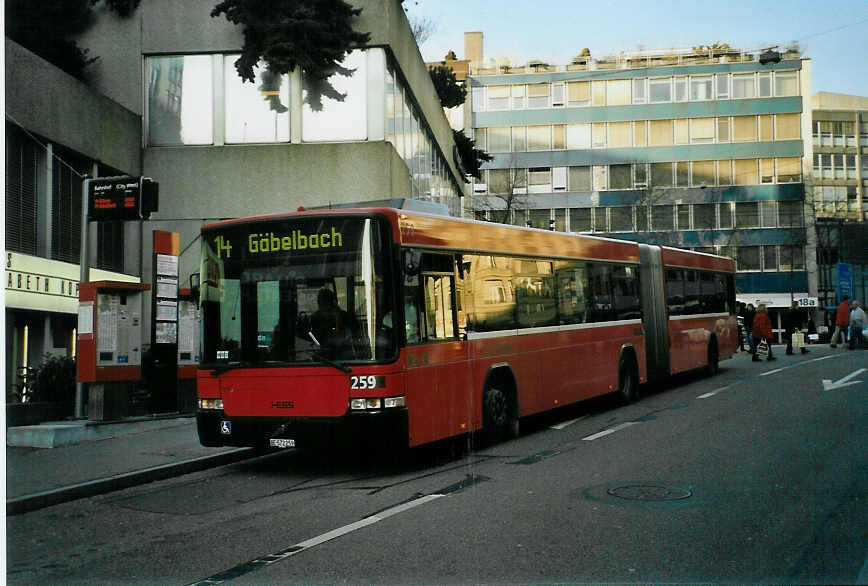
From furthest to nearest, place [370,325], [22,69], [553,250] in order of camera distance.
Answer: [22,69], [553,250], [370,325]

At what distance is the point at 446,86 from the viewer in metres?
35.6

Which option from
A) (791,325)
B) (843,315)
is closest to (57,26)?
(791,325)

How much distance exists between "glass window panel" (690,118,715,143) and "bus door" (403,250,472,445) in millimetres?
55404

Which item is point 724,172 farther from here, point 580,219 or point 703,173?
point 580,219

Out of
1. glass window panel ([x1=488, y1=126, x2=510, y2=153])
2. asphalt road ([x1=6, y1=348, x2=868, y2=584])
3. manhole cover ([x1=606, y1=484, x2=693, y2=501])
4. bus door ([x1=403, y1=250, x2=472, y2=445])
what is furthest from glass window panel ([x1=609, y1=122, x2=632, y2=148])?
manhole cover ([x1=606, y1=484, x2=693, y2=501])

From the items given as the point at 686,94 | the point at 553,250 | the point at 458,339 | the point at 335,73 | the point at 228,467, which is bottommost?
the point at 228,467

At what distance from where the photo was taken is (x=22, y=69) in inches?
664

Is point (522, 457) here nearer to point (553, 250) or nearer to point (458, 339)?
point (458, 339)

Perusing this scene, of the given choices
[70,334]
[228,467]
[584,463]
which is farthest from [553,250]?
[70,334]

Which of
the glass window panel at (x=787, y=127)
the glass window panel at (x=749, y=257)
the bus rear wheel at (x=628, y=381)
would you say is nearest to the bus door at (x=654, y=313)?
the bus rear wheel at (x=628, y=381)

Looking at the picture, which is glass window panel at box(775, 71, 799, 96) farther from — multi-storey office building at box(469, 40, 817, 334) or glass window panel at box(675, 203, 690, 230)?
glass window panel at box(675, 203, 690, 230)

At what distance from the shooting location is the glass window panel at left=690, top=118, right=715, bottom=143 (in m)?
62.7

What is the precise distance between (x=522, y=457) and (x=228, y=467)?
3441 mm

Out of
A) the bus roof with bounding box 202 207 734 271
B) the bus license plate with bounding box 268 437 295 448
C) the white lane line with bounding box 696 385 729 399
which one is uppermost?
the bus roof with bounding box 202 207 734 271
